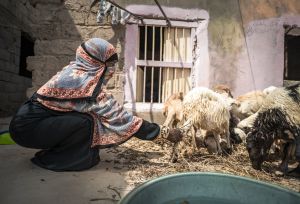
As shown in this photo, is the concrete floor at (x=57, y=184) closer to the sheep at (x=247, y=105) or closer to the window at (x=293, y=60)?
the sheep at (x=247, y=105)

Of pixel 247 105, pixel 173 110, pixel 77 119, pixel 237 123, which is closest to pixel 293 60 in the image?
pixel 247 105

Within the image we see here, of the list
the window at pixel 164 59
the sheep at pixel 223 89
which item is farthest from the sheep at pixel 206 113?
the window at pixel 164 59

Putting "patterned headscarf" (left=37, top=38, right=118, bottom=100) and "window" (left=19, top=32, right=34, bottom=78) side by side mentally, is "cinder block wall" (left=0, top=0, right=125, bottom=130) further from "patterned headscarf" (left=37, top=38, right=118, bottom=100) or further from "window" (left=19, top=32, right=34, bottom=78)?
"window" (left=19, top=32, right=34, bottom=78)

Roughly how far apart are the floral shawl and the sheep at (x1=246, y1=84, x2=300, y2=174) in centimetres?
149

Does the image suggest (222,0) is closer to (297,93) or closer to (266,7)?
(266,7)

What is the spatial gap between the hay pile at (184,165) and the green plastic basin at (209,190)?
112cm

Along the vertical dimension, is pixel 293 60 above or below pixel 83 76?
above

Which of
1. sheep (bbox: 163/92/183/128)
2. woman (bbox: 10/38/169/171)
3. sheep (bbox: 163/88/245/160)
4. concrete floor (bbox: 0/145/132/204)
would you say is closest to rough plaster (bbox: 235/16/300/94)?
sheep (bbox: 163/88/245/160)

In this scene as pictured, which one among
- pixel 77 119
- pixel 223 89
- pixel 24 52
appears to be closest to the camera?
pixel 77 119

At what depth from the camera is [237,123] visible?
18.1 feet

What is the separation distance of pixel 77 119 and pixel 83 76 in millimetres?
479

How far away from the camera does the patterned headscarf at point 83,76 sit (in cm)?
310

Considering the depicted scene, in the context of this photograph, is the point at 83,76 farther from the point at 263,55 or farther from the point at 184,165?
the point at 263,55

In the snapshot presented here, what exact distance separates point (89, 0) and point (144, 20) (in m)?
1.23
